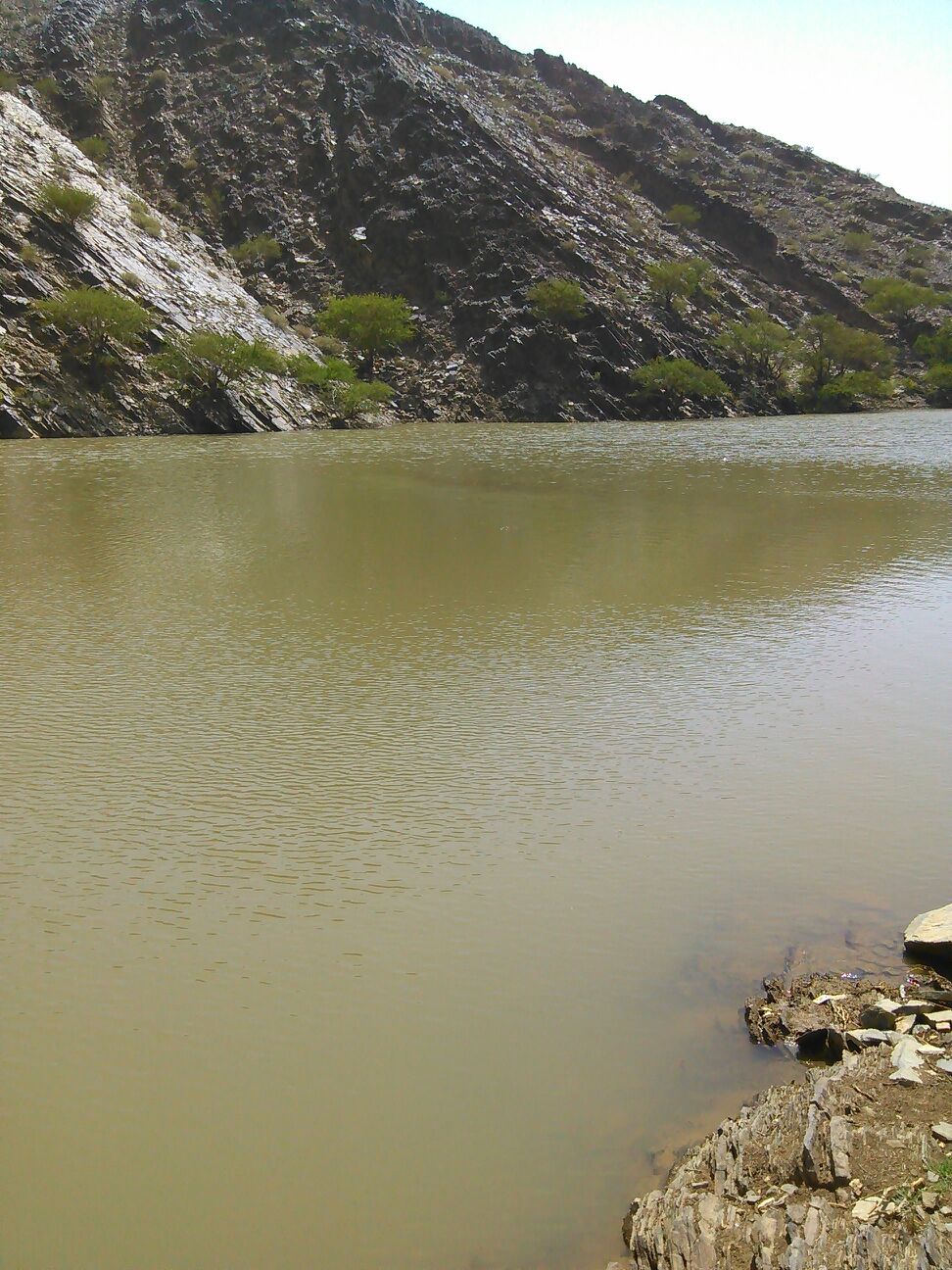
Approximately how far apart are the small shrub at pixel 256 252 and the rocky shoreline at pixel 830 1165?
69.7 m

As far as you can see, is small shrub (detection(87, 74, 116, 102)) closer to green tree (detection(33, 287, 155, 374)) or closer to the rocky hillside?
the rocky hillside

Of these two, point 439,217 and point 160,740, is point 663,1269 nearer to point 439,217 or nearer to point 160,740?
point 160,740

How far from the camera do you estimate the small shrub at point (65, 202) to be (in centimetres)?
4734

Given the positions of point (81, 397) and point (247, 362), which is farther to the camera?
point (247, 362)

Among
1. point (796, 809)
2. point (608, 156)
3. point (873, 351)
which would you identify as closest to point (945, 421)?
point (873, 351)

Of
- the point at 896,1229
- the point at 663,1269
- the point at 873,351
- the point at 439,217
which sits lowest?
the point at 663,1269

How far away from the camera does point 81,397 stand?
4253cm

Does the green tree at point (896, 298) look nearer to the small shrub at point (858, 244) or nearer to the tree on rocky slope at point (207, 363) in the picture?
the small shrub at point (858, 244)

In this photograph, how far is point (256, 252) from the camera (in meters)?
67.4

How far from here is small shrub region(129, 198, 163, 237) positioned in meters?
57.1

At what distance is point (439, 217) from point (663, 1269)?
72412mm

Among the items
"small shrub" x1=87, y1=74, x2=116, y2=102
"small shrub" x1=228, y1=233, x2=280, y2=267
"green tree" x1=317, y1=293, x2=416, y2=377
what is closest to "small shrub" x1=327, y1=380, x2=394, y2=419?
"green tree" x1=317, y1=293, x2=416, y2=377

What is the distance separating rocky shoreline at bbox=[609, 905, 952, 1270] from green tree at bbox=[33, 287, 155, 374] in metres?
44.6

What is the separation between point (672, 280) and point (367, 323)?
22.9 meters
